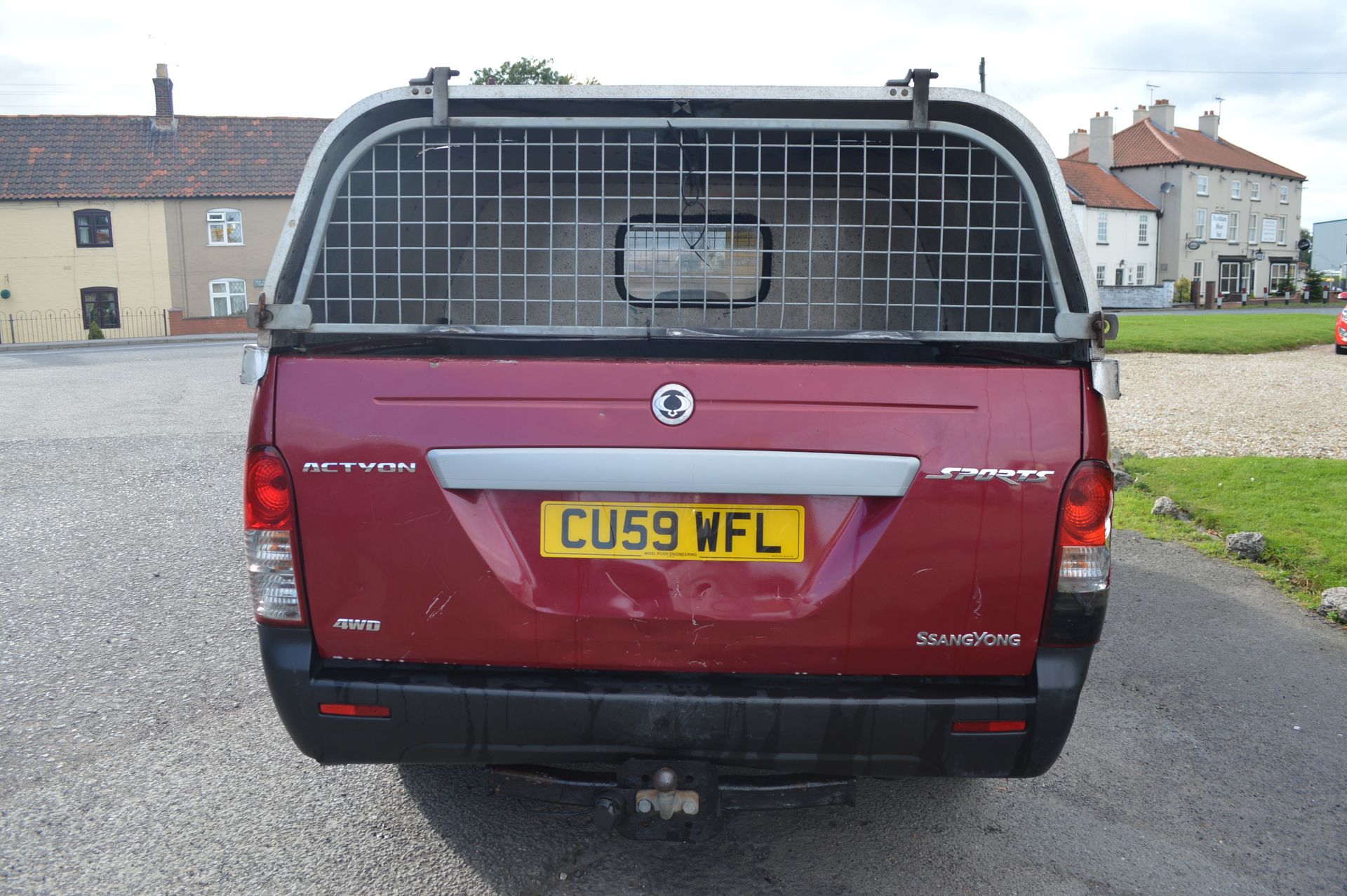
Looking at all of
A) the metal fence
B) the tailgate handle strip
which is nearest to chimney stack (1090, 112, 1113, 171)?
the metal fence

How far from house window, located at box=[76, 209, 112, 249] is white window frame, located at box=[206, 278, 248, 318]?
13.3 feet

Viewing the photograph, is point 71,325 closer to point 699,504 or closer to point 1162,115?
point 699,504

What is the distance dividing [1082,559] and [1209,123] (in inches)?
3407

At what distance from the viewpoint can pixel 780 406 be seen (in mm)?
2635

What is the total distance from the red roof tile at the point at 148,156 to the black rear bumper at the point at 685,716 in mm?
42554

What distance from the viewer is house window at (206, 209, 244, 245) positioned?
140ft

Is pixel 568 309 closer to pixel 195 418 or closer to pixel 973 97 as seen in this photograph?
pixel 973 97

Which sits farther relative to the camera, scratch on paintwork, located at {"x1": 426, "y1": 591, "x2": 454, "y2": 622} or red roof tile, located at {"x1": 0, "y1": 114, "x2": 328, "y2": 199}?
red roof tile, located at {"x1": 0, "y1": 114, "x2": 328, "y2": 199}

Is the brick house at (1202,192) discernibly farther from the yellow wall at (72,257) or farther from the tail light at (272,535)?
the tail light at (272,535)

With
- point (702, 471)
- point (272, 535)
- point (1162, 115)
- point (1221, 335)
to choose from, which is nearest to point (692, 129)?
point (702, 471)

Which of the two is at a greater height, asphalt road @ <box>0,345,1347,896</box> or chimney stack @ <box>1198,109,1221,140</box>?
chimney stack @ <box>1198,109,1221,140</box>

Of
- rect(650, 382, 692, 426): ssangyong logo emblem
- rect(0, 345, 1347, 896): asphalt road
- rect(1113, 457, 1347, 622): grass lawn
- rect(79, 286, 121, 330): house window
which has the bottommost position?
rect(0, 345, 1347, 896): asphalt road

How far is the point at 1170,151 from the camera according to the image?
225 ft

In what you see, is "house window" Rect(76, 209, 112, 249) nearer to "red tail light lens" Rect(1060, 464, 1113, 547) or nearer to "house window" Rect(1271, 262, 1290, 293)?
"red tail light lens" Rect(1060, 464, 1113, 547)
